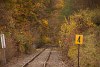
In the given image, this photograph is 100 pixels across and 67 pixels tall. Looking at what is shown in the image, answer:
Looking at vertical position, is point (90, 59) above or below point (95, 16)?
below

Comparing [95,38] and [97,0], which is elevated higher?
[97,0]

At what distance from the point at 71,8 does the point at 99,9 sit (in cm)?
1465

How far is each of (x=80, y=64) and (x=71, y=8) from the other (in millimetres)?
24841

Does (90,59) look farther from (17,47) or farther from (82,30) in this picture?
(17,47)

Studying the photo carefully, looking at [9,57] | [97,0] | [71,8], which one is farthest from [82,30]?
[71,8]

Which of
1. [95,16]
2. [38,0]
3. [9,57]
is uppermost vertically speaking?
[38,0]

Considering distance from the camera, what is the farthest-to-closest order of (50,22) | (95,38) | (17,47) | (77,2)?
(50,22) → (77,2) → (17,47) → (95,38)

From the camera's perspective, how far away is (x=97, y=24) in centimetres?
3139

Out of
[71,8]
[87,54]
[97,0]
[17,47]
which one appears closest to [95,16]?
[97,0]

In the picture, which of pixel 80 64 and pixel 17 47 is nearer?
pixel 80 64

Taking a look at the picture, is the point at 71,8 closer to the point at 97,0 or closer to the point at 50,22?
the point at 97,0

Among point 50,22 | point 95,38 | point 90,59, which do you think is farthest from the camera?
point 50,22

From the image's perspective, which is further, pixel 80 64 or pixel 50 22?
pixel 50 22

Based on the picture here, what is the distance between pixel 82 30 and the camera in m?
31.7
